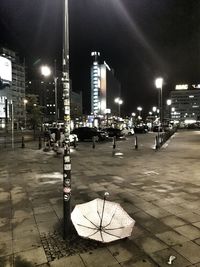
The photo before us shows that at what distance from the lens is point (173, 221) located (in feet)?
20.1

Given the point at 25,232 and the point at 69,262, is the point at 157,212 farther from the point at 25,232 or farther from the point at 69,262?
the point at 25,232

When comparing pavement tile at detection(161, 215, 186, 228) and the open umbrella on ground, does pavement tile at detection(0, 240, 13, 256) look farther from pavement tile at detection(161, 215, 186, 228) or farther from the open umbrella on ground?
pavement tile at detection(161, 215, 186, 228)

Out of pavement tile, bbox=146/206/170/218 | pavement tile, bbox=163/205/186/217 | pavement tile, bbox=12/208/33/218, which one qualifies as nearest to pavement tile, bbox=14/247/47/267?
pavement tile, bbox=12/208/33/218

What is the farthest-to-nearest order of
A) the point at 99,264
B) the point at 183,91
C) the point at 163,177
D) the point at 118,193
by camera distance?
the point at 183,91 < the point at 163,177 < the point at 118,193 < the point at 99,264

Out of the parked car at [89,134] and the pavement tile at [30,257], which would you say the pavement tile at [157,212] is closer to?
the pavement tile at [30,257]

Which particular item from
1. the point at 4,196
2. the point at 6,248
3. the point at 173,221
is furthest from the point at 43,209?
the point at 173,221

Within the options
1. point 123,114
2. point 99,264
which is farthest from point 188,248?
point 123,114

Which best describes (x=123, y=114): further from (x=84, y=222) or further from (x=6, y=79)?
(x=84, y=222)

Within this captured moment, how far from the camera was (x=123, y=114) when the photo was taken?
443ft

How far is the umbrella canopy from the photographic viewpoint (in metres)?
5.01

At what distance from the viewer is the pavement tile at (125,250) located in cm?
461

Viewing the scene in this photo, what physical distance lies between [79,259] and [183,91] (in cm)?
17667

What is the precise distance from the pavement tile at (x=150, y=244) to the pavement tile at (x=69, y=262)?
46.4 inches

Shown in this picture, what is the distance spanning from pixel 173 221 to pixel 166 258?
1674 mm
